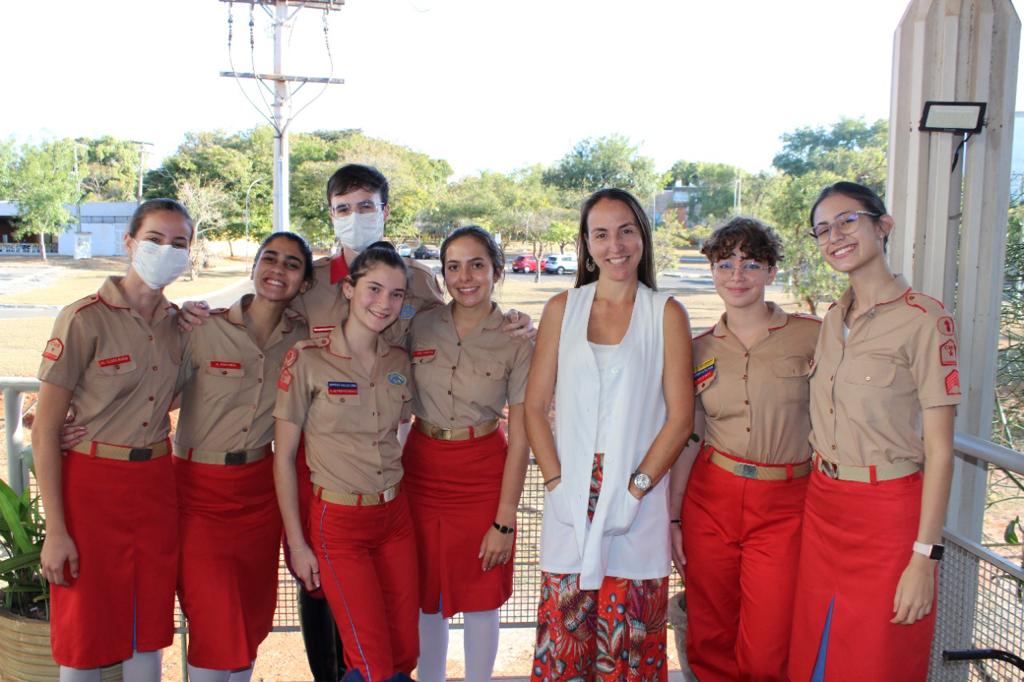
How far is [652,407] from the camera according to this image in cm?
224

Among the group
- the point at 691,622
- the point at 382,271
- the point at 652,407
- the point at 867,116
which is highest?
the point at 867,116

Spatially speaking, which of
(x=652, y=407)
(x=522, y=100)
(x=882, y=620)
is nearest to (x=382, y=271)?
(x=652, y=407)

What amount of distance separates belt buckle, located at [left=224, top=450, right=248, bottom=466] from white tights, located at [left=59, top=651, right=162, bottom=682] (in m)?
0.66

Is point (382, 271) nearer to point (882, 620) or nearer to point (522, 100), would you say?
point (882, 620)

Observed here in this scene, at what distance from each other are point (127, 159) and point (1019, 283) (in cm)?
3337

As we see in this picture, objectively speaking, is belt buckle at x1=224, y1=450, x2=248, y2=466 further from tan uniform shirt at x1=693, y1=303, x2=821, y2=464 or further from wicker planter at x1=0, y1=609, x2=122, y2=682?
tan uniform shirt at x1=693, y1=303, x2=821, y2=464

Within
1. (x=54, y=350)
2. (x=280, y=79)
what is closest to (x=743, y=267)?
(x=54, y=350)

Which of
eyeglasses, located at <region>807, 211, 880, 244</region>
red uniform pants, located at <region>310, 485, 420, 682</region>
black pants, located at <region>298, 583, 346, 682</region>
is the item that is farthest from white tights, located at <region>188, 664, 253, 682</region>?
eyeglasses, located at <region>807, 211, 880, 244</region>

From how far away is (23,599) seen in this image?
2793 mm

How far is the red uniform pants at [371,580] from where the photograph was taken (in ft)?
7.41

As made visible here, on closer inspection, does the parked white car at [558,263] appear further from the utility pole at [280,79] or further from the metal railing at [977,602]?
the metal railing at [977,602]

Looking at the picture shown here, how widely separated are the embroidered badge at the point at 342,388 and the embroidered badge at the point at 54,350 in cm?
77

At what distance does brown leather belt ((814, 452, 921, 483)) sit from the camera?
202 centimetres

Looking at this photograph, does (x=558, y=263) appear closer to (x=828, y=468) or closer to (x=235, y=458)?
(x=235, y=458)
